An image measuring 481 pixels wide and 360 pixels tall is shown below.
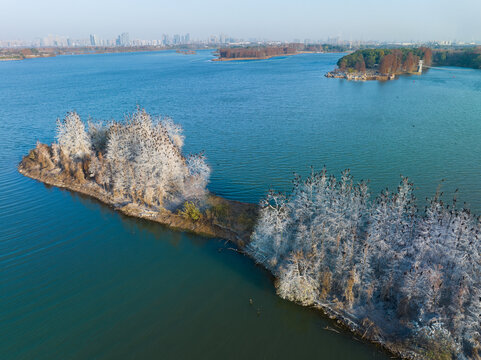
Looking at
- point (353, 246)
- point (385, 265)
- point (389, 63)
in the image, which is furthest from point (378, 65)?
point (385, 265)

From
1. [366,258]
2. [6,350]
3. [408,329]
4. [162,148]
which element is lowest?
[6,350]

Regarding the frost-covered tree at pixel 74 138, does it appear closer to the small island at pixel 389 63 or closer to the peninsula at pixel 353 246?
the peninsula at pixel 353 246

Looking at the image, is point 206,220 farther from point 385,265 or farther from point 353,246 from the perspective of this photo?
point 385,265

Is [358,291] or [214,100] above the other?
[214,100]

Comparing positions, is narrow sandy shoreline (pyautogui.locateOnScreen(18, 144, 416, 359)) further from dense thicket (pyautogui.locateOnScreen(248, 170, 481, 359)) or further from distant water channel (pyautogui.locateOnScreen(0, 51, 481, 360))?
distant water channel (pyautogui.locateOnScreen(0, 51, 481, 360))

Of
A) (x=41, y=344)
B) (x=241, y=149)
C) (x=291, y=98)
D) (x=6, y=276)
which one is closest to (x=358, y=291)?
(x=41, y=344)

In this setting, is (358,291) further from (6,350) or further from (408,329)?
(6,350)
